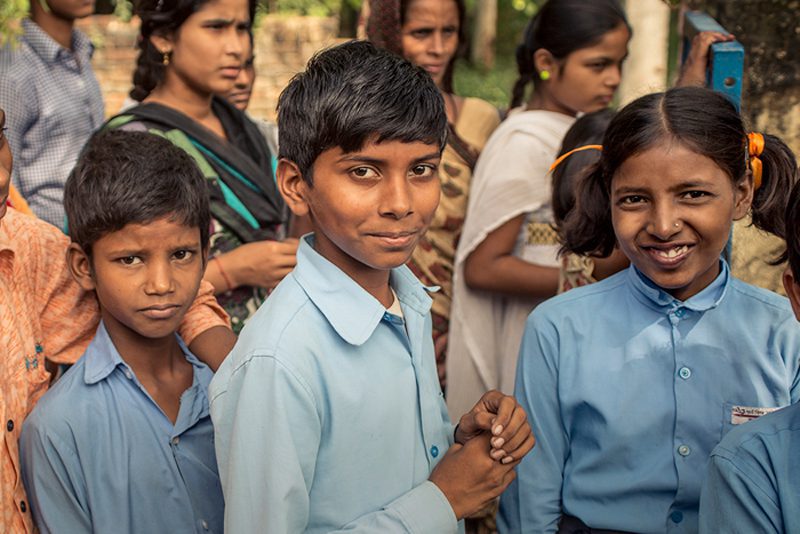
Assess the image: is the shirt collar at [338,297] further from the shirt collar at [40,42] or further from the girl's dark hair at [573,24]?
the shirt collar at [40,42]

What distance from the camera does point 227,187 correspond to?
2934 millimetres

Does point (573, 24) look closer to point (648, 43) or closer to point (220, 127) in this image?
point (220, 127)

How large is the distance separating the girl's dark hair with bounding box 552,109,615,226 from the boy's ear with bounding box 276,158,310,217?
1.08m

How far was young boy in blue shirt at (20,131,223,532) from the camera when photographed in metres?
2.14

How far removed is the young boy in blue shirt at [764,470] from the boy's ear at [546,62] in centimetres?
186

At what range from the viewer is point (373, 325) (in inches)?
75.2

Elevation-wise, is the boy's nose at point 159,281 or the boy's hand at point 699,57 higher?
the boy's hand at point 699,57

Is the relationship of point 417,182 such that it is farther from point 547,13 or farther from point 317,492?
point 547,13

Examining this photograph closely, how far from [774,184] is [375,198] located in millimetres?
1042

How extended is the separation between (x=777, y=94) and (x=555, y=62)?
0.79 m

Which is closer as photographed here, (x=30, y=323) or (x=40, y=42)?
(x=30, y=323)

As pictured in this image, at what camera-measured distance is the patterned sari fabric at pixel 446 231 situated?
3.55 metres

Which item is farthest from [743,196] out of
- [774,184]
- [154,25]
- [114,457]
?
[154,25]

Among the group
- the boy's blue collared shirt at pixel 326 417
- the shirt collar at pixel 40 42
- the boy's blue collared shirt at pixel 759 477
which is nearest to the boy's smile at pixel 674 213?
the boy's blue collared shirt at pixel 759 477
